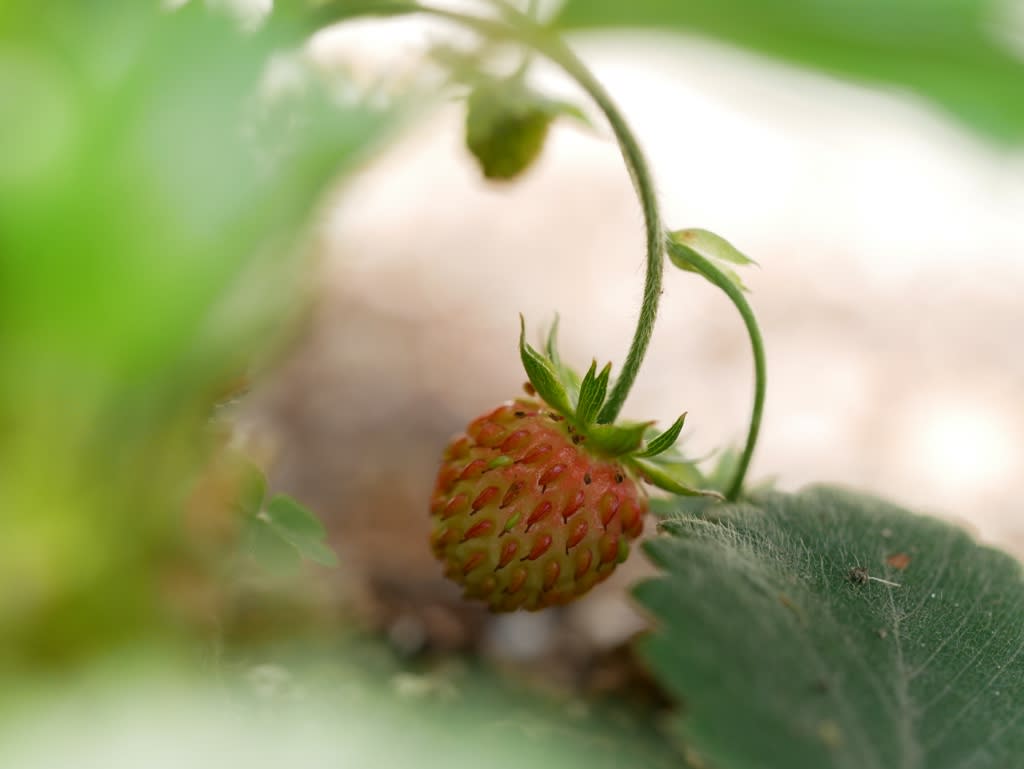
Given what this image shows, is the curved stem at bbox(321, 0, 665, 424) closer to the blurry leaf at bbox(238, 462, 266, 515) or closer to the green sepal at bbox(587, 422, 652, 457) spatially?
the green sepal at bbox(587, 422, 652, 457)

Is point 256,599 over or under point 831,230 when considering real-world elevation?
under

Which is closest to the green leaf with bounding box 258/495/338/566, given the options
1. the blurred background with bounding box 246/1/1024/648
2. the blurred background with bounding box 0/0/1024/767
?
the blurred background with bounding box 0/0/1024/767

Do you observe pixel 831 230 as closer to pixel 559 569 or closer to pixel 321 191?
pixel 559 569

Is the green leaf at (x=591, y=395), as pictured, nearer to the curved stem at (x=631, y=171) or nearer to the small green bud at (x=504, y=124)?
the curved stem at (x=631, y=171)

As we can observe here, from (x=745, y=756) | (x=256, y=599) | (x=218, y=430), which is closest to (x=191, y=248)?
(x=745, y=756)

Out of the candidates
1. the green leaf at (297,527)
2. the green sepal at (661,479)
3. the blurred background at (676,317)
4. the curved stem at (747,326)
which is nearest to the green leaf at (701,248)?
the curved stem at (747,326)

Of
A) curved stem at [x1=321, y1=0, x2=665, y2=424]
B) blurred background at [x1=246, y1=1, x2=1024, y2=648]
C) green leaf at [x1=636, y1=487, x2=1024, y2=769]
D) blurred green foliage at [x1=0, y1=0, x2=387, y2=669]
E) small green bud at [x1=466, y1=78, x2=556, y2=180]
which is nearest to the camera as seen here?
blurred green foliage at [x1=0, y1=0, x2=387, y2=669]
